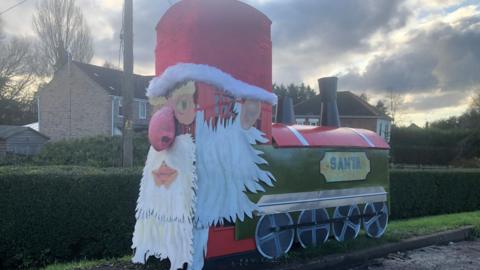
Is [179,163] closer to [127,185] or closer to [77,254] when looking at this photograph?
[127,185]

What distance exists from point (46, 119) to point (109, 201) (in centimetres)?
3545

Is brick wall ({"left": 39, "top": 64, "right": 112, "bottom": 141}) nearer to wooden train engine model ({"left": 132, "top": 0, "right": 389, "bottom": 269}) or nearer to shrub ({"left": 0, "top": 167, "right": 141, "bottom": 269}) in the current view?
shrub ({"left": 0, "top": 167, "right": 141, "bottom": 269})

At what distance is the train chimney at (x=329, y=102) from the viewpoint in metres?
7.64

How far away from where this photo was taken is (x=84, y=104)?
1479 inches

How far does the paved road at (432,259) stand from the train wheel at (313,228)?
2.41 ft

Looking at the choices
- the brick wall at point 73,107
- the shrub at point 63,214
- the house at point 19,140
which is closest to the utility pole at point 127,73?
the shrub at point 63,214

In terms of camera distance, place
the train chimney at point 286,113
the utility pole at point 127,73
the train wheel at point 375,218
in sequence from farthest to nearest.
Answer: the utility pole at point 127,73
the train chimney at point 286,113
the train wheel at point 375,218

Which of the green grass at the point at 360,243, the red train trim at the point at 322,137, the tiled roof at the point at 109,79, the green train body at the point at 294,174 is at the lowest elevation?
the green grass at the point at 360,243

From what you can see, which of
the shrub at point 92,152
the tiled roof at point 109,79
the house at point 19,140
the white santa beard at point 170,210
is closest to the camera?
the white santa beard at point 170,210

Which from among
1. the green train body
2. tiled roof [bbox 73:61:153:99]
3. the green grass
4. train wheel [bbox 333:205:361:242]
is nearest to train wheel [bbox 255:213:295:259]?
the green train body

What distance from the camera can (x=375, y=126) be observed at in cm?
4481

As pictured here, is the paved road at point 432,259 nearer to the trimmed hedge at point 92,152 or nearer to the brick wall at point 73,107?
the trimmed hedge at point 92,152

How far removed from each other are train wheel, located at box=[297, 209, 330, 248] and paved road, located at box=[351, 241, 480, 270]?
2.41 ft

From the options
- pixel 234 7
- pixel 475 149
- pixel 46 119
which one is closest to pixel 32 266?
pixel 234 7
